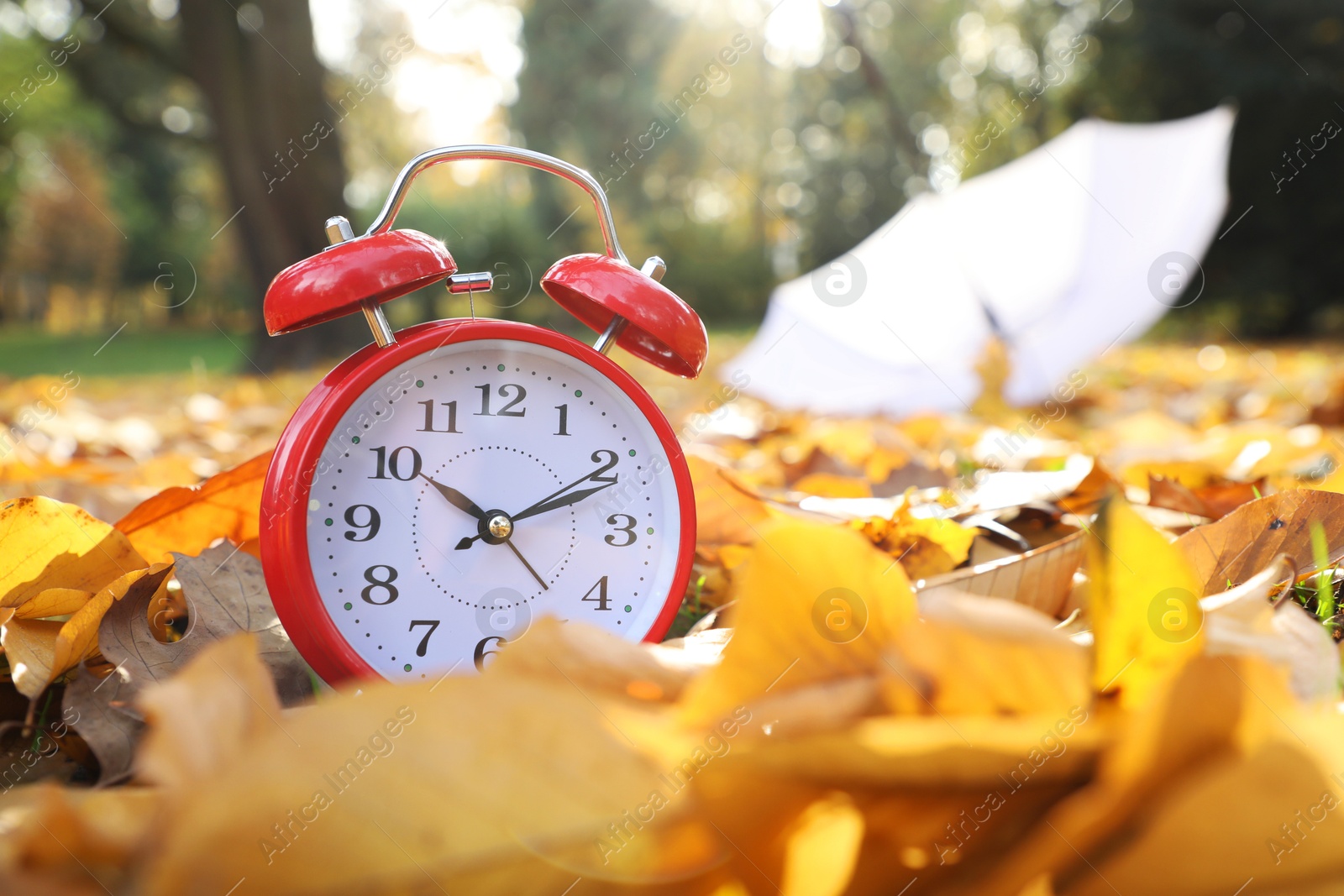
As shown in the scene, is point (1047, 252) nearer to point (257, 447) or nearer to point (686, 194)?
point (257, 447)

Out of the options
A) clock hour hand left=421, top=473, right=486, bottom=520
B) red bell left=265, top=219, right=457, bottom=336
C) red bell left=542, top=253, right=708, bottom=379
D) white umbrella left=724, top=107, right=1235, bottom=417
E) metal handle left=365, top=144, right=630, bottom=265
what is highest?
metal handle left=365, top=144, right=630, bottom=265

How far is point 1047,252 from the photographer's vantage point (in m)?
3.61

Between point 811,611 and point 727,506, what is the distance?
2.48ft

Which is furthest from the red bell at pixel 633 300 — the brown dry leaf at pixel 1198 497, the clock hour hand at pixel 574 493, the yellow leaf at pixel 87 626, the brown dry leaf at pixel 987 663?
the brown dry leaf at pixel 1198 497

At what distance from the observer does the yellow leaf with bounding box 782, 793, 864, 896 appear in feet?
1.44

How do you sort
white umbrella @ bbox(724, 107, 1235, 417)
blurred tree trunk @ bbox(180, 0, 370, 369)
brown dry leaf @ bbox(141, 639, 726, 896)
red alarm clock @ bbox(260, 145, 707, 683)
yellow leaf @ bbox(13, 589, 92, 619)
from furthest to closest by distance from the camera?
blurred tree trunk @ bbox(180, 0, 370, 369), white umbrella @ bbox(724, 107, 1235, 417), red alarm clock @ bbox(260, 145, 707, 683), yellow leaf @ bbox(13, 589, 92, 619), brown dry leaf @ bbox(141, 639, 726, 896)

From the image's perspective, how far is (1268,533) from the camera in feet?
2.92

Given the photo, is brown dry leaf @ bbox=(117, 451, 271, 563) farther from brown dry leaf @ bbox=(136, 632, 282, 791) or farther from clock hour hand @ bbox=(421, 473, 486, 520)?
brown dry leaf @ bbox=(136, 632, 282, 791)

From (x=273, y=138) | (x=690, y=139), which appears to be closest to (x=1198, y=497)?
(x=273, y=138)

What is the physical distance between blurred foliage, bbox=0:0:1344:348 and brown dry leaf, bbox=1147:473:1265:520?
12363 mm

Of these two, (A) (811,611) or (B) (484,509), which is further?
(B) (484,509)

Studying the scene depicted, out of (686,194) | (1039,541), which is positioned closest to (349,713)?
(1039,541)

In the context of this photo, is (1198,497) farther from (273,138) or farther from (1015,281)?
(273,138)

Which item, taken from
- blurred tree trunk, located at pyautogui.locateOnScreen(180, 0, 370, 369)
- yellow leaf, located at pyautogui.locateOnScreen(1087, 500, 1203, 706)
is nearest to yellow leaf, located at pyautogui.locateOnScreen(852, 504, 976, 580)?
yellow leaf, located at pyautogui.locateOnScreen(1087, 500, 1203, 706)
